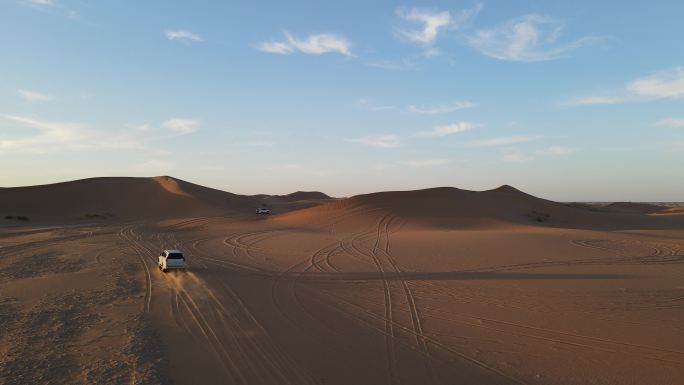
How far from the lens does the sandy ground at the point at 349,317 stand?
823cm

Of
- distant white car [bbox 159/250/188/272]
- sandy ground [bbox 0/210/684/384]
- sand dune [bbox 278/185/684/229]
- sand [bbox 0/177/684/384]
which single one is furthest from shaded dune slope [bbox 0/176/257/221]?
distant white car [bbox 159/250/188/272]

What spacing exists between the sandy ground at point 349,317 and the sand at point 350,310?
5 cm

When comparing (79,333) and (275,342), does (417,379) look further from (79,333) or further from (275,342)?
(79,333)

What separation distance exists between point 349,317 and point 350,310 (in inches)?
29.6

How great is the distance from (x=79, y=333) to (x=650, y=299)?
14.8 m

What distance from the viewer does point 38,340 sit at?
9.69m

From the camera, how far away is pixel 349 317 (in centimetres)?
1199

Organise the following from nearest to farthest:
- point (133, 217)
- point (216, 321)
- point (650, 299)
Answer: point (216, 321)
point (650, 299)
point (133, 217)

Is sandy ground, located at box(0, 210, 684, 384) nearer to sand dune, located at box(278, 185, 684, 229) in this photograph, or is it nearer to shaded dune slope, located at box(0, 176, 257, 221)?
sand dune, located at box(278, 185, 684, 229)

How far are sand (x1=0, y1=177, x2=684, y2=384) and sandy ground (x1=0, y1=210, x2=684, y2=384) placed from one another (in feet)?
0.18

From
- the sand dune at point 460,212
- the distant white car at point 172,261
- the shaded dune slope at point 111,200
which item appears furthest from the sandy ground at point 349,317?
the shaded dune slope at point 111,200

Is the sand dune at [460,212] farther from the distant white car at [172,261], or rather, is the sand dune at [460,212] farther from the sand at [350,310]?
the distant white car at [172,261]

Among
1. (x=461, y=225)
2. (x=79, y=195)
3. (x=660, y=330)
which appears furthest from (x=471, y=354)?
(x=79, y=195)

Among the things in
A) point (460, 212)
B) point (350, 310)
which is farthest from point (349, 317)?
point (460, 212)
